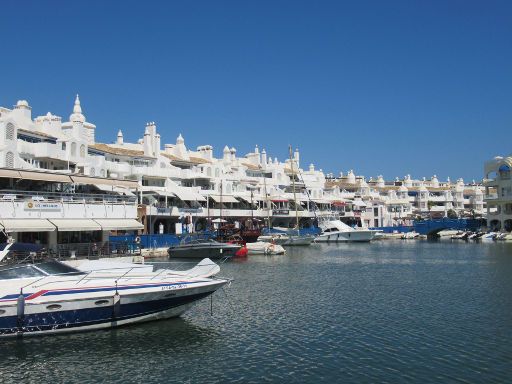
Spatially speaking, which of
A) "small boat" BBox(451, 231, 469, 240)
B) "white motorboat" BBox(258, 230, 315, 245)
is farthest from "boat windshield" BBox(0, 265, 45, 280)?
"small boat" BBox(451, 231, 469, 240)

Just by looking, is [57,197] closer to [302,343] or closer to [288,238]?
[302,343]

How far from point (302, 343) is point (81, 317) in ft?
29.4

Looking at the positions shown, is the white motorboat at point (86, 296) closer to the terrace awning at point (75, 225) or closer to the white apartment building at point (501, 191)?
the terrace awning at point (75, 225)

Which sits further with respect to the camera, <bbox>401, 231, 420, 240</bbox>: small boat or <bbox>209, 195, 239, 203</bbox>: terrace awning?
<bbox>401, 231, 420, 240</bbox>: small boat

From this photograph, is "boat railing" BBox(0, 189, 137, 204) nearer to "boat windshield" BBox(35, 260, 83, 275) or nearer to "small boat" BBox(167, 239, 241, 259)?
"small boat" BBox(167, 239, 241, 259)

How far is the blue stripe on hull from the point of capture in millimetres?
21344

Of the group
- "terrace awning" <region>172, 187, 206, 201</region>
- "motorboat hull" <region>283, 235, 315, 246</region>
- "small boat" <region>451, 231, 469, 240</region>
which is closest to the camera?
"terrace awning" <region>172, 187, 206, 201</region>

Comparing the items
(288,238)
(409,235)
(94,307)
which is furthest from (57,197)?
(409,235)

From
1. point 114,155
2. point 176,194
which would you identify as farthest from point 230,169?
point 114,155

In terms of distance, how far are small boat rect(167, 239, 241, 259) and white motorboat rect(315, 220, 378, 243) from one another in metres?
37.8

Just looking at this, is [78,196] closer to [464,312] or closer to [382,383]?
[464,312]

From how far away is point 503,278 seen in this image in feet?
128

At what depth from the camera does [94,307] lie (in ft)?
73.0

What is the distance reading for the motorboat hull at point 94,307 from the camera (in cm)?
2133
